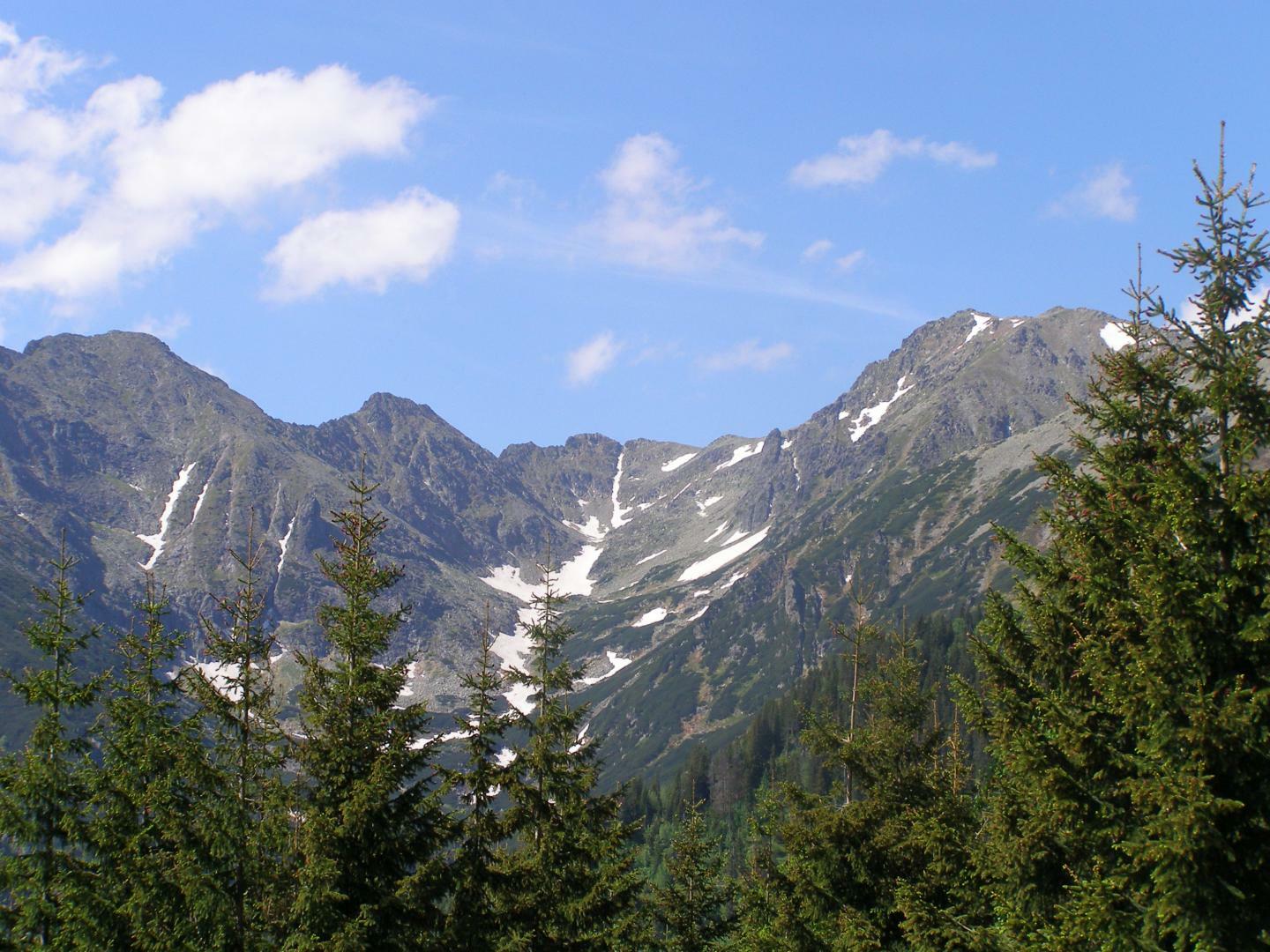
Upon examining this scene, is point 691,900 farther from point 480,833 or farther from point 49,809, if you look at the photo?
point 49,809

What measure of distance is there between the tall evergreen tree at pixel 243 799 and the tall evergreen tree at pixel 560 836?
6485 mm

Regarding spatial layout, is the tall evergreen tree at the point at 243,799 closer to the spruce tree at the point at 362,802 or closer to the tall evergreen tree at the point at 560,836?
the spruce tree at the point at 362,802

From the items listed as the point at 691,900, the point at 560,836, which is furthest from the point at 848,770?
the point at 691,900

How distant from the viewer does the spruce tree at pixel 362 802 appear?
21781mm

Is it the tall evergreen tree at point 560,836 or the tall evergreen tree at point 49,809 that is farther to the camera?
the tall evergreen tree at point 560,836

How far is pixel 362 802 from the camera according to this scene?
22.1 m

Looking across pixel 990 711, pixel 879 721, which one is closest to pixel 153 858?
pixel 990 711

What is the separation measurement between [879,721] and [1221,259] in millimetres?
18550

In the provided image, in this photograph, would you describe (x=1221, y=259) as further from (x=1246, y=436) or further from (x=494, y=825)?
(x=494, y=825)

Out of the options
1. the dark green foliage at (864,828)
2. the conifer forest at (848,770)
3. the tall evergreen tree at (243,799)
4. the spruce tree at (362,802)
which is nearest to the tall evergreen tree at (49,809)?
the conifer forest at (848,770)

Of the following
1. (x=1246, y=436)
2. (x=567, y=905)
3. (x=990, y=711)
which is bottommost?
(x=567, y=905)

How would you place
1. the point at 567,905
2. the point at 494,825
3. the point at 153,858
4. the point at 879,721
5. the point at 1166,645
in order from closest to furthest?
the point at 1166,645, the point at 153,858, the point at 494,825, the point at 567,905, the point at 879,721

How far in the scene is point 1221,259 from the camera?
639 inches

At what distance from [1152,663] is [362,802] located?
1532 centimetres
